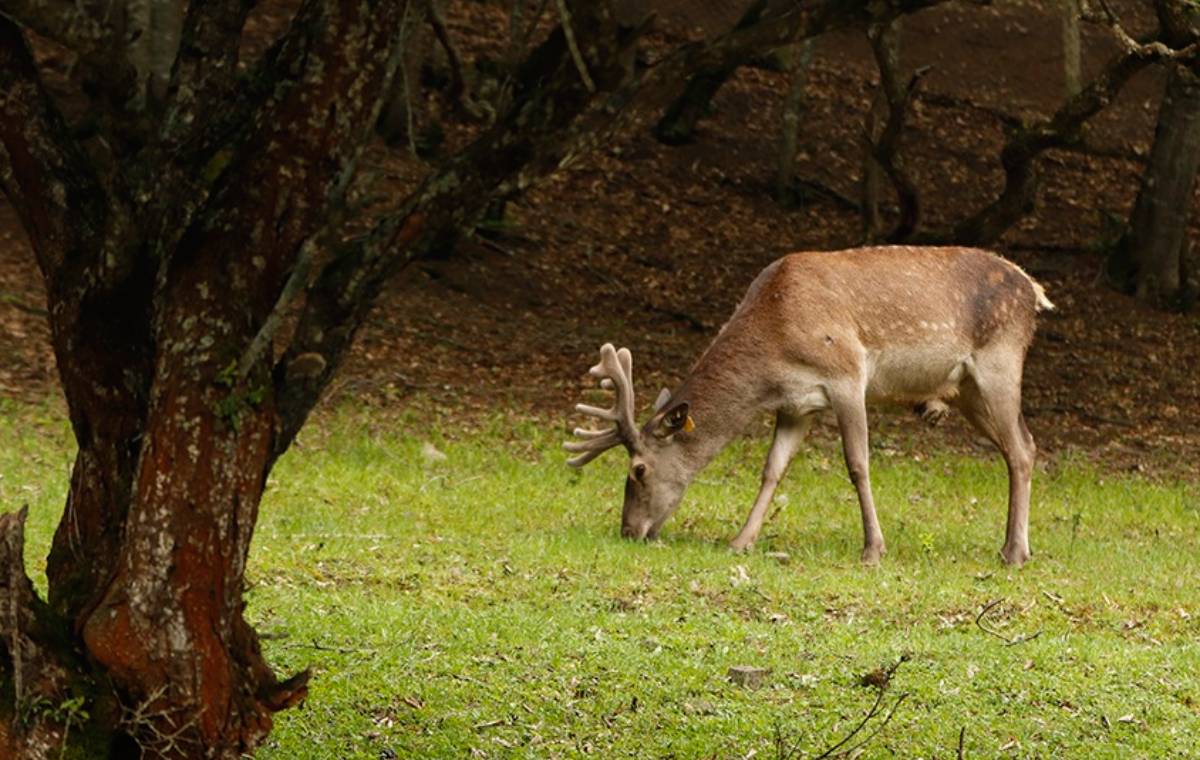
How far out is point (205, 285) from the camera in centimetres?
580

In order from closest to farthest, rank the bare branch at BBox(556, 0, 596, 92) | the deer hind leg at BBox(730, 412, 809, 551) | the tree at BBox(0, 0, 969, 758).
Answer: the bare branch at BBox(556, 0, 596, 92) < the tree at BBox(0, 0, 969, 758) < the deer hind leg at BBox(730, 412, 809, 551)

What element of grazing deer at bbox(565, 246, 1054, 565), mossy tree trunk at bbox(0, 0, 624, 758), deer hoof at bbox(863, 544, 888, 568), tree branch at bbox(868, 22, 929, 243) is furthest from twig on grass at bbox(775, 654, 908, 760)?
tree branch at bbox(868, 22, 929, 243)

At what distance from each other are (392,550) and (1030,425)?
8.01 m

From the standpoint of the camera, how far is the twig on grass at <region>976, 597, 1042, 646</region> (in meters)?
8.78

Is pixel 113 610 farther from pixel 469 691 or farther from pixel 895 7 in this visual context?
pixel 895 7

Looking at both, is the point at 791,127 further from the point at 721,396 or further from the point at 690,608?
the point at 690,608

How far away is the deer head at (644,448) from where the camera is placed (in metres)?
11.6

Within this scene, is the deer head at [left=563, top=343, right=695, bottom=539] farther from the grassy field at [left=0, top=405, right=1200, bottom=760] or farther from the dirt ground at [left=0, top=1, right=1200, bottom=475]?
the dirt ground at [left=0, top=1, right=1200, bottom=475]

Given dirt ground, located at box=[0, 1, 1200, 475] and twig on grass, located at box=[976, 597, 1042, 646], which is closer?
twig on grass, located at box=[976, 597, 1042, 646]

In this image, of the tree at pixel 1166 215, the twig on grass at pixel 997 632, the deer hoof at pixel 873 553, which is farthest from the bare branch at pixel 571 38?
the tree at pixel 1166 215

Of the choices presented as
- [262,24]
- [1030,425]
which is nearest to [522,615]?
[1030,425]

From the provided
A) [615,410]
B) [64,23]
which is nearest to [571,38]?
[64,23]

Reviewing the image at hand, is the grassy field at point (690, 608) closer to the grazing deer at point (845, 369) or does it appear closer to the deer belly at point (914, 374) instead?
the grazing deer at point (845, 369)

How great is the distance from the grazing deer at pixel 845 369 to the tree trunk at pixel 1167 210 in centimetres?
904
